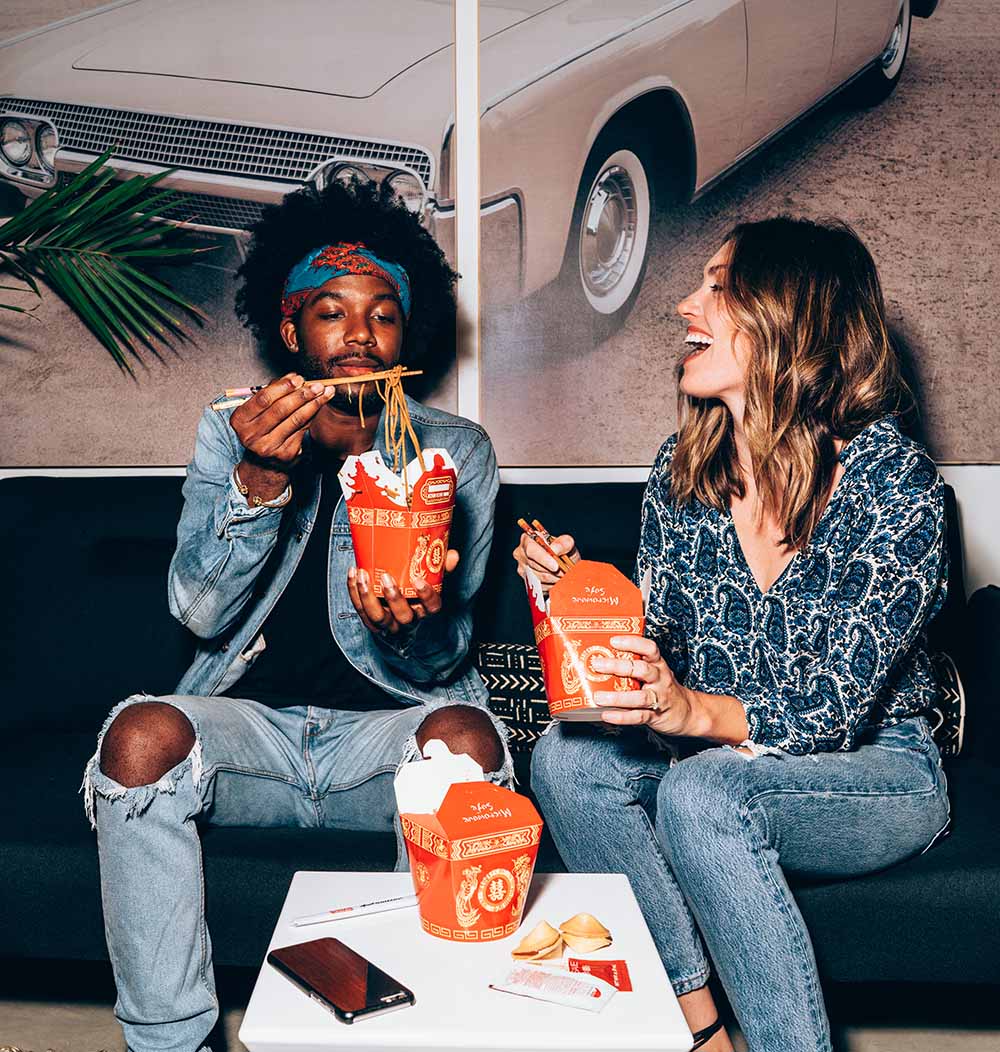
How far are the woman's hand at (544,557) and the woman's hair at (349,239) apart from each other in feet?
2.69

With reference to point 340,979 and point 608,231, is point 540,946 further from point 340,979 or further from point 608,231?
point 608,231

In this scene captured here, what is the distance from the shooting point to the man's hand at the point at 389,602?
5.44 ft

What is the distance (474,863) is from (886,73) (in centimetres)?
218

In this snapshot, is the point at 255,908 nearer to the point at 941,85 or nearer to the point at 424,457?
the point at 424,457

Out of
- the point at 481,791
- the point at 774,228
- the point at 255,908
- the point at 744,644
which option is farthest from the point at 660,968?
the point at 774,228

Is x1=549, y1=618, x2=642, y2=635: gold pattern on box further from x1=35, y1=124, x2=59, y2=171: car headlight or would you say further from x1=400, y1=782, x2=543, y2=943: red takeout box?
x1=35, y1=124, x2=59, y2=171: car headlight

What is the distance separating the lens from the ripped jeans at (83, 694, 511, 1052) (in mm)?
1544

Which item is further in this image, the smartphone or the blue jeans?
the blue jeans

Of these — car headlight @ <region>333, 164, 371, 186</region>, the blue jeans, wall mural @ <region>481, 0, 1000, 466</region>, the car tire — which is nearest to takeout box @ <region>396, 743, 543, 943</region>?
the blue jeans

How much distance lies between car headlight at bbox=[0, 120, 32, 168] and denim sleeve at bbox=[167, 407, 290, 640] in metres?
1.12

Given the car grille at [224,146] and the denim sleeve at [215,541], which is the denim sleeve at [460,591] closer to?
the denim sleeve at [215,541]

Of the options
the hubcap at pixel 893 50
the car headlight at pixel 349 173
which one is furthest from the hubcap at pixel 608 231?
the hubcap at pixel 893 50

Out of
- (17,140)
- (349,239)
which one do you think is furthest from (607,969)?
(17,140)

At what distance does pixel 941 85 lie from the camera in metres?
2.60
